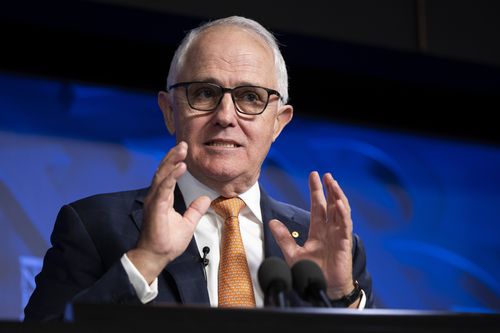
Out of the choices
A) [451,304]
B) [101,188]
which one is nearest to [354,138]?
[451,304]

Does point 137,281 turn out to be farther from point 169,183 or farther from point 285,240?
point 285,240

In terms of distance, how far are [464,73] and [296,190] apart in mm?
985

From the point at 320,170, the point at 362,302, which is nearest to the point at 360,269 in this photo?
the point at 362,302

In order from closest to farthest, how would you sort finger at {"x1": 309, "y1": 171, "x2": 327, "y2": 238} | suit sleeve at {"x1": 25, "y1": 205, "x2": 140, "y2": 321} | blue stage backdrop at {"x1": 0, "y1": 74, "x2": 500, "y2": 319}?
suit sleeve at {"x1": 25, "y1": 205, "x2": 140, "y2": 321} → finger at {"x1": 309, "y1": 171, "x2": 327, "y2": 238} → blue stage backdrop at {"x1": 0, "y1": 74, "x2": 500, "y2": 319}

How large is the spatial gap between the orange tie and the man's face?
0.08 meters

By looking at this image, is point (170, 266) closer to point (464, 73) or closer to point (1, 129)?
point (1, 129)

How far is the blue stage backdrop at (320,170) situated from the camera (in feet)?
11.3

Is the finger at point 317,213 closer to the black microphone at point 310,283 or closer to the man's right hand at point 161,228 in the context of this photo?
the man's right hand at point 161,228

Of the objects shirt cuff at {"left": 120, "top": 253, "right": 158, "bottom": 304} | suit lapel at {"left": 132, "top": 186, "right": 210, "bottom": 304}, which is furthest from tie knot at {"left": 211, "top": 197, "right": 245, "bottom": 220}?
shirt cuff at {"left": 120, "top": 253, "right": 158, "bottom": 304}

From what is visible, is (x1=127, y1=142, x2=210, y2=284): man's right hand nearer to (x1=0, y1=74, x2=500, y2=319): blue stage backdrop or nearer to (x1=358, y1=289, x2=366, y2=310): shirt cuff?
(x1=358, y1=289, x2=366, y2=310): shirt cuff

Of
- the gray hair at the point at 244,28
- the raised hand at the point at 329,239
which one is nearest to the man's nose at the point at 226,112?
the gray hair at the point at 244,28

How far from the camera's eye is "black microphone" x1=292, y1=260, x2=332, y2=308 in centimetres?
161

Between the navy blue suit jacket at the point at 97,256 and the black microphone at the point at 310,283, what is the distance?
22.1 inches

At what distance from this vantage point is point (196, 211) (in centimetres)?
204
